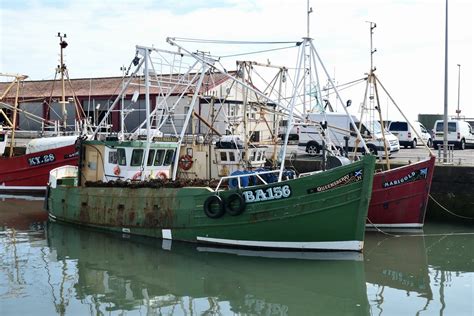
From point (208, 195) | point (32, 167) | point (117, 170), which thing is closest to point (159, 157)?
point (117, 170)

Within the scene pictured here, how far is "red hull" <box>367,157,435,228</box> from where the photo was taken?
627 inches

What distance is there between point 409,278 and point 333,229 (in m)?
1.98

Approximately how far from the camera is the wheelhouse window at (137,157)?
16291 millimetres

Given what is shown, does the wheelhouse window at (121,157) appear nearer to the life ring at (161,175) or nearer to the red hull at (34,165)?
the life ring at (161,175)

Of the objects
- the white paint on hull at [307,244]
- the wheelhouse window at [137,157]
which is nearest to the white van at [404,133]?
the wheelhouse window at [137,157]

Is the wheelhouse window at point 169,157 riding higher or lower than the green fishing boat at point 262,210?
higher

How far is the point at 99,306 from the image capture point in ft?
32.1

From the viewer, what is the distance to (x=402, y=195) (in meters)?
16.1

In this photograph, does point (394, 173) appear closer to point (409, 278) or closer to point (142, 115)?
point (409, 278)

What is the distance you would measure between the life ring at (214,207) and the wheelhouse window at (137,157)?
360cm

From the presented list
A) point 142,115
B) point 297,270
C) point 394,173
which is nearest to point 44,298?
point 297,270

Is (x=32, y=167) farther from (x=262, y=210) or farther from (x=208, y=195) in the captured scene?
(x=262, y=210)

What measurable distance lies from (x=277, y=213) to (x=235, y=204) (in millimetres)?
1016

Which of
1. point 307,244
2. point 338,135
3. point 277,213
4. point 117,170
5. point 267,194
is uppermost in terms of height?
point 338,135
